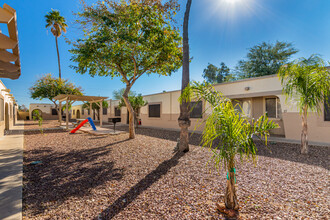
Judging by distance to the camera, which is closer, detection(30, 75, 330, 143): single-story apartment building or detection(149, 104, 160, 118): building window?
detection(30, 75, 330, 143): single-story apartment building

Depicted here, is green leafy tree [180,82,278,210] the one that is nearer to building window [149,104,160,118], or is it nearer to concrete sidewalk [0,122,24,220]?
concrete sidewalk [0,122,24,220]

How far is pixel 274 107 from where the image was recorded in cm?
1009

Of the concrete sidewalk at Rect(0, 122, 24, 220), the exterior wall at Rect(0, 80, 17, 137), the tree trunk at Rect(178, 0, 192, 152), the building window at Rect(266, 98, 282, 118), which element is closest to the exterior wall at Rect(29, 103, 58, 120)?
the exterior wall at Rect(0, 80, 17, 137)

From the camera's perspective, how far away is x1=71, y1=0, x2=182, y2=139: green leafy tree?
726cm

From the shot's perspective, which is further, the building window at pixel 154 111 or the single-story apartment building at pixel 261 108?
the building window at pixel 154 111

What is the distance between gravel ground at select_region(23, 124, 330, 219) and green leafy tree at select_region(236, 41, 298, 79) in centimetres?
1979

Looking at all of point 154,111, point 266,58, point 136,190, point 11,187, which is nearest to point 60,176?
point 11,187

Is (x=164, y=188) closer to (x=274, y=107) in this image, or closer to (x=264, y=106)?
(x=264, y=106)

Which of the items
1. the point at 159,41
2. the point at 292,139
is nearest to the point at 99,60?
the point at 159,41

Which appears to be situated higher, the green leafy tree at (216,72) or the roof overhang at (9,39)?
the green leafy tree at (216,72)

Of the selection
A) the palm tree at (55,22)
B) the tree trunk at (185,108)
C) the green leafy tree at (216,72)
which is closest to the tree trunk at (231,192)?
the tree trunk at (185,108)

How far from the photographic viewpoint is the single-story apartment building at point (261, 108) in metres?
7.99

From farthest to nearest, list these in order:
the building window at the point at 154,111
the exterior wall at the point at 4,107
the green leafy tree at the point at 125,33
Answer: the building window at the point at 154,111
the exterior wall at the point at 4,107
the green leafy tree at the point at 125,33

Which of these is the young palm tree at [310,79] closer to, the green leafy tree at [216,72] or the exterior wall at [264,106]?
the exterior wall at [264,106]
